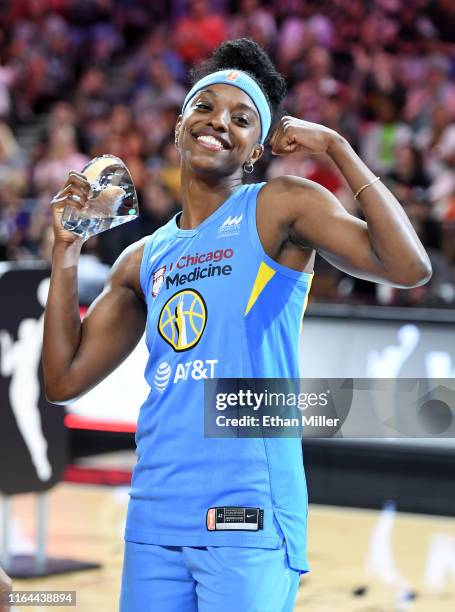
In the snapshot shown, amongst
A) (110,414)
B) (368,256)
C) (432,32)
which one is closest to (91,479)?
(110,414)

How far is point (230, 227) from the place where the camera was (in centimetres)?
261

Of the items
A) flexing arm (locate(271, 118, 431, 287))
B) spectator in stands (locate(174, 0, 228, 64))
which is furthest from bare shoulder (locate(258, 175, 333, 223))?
spectator in stands (locate(174, 0, 228, 64))

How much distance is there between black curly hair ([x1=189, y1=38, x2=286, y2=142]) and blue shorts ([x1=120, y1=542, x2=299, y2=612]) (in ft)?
3.57

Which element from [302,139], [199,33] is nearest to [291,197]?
[302,139]

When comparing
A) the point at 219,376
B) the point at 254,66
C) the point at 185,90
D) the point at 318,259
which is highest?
the point at 185,90

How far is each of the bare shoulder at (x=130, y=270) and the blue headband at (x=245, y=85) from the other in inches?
16.4

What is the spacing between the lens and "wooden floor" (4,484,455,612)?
504 cm

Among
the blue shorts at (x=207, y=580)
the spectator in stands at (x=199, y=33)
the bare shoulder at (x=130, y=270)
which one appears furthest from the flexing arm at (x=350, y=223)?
the spectator in stands at (x=199, y=33)

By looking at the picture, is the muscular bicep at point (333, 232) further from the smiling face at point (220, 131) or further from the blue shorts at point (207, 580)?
the blue shorts at point (207, 580)

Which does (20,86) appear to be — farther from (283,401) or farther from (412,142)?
(283,401)

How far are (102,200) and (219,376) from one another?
2.11ft

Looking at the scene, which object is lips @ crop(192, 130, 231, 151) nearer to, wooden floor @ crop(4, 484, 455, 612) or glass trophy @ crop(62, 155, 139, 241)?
glass trophy @ crop(62, 155, 139, 241)

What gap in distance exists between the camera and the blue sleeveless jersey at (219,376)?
2473 mm

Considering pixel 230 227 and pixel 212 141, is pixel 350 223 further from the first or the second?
pixel 212 141
